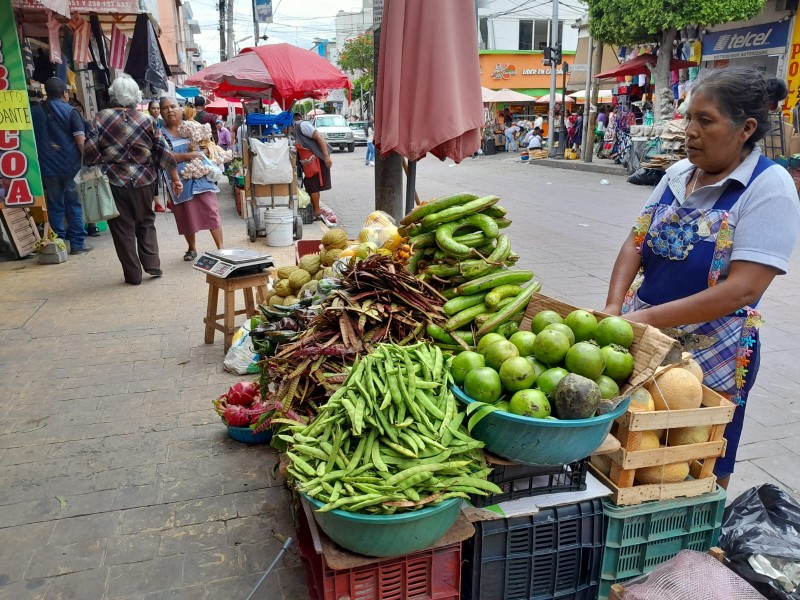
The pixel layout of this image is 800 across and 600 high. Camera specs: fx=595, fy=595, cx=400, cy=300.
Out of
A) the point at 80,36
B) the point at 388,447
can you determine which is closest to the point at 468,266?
the point at 388,447

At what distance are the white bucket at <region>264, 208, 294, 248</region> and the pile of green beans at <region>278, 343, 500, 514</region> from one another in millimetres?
7477

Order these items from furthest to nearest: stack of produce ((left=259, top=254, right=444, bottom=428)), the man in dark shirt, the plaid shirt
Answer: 1. the man in dark shirt
2. the plaid shirt
3. stack of produce ((left=259, top=254, right=444, bottom=428))

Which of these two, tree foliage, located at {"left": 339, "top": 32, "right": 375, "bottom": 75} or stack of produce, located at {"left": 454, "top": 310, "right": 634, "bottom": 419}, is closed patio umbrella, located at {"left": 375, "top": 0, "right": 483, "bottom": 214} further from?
tree foliage, located at {"left": 339, "top": 32, "right": 375, "bottom": 75}

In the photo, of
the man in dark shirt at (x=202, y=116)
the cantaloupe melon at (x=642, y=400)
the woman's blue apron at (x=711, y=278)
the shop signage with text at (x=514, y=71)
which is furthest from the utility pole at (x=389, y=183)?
the shop signage with text at (x=514, y=71)

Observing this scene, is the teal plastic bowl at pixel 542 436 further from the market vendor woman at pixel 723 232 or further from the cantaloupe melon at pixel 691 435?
the market vendor woman at pixel 723 232

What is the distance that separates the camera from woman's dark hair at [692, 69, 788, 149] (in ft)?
7.54

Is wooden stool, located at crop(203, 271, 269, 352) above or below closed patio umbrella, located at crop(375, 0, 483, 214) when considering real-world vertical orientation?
below

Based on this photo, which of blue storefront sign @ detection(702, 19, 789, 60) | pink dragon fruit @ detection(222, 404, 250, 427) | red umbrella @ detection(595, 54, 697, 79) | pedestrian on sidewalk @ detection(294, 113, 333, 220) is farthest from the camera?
red umbrella @ detection(595, 54, 697, 79)

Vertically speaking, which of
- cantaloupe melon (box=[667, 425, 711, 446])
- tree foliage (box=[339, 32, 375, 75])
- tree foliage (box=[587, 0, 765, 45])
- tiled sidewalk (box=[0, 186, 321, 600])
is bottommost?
tiled sidewalk (box=[0, 186, 321, 600])

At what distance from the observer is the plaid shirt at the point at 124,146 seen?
6.75 meters

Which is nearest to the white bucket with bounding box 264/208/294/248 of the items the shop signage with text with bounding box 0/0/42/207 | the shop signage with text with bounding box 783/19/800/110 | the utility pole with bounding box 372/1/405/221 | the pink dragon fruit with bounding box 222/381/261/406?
the shop signage with text with bounding box 0/0/42/207

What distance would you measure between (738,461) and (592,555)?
184 cm

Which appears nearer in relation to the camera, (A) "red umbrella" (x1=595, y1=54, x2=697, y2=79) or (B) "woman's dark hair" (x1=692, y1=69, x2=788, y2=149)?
(B) "woman's dark hair" (x1=692, y1=69, x2=788, y2=149)

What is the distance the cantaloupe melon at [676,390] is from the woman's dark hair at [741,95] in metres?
1.00
